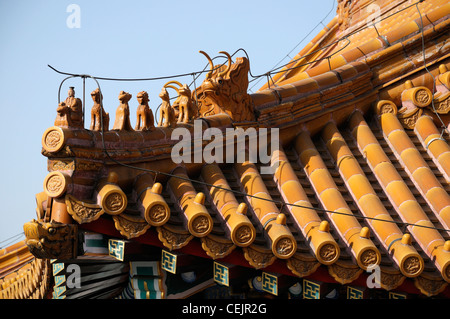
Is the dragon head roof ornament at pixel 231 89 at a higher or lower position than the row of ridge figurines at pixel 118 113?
higher

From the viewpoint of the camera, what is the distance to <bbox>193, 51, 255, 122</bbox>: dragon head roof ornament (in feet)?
34.2

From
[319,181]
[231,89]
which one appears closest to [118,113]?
[231,89]

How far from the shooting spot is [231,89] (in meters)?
10.6

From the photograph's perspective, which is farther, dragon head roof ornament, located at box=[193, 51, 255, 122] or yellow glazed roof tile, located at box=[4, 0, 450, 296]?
dragon head roof ornament, located at box=[193, 51, 255, 122]

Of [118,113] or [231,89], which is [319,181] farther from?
[118,113]

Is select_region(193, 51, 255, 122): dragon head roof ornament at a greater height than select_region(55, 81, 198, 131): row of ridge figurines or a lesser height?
greater

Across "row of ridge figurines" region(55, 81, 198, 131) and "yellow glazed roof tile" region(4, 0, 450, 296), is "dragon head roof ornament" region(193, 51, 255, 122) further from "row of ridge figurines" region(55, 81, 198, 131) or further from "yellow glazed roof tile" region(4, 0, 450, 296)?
"row of ridge figurines" region(55, 81, 198, 131)

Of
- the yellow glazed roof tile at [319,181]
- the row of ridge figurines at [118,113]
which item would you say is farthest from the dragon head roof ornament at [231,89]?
the row of ridge figurines at [118,113]

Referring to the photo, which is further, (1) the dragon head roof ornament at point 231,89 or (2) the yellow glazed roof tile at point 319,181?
(1) the dragon head roof ornament at point 231,89

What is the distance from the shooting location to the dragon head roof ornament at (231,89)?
1041 centimetres

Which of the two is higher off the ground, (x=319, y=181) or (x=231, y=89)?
(x=231, y=89)

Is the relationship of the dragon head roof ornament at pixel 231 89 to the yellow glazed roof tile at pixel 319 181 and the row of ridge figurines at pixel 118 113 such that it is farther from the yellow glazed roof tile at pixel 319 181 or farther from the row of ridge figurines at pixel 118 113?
the row of ridge figurines at pixel 118 113

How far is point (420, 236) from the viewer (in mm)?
10188

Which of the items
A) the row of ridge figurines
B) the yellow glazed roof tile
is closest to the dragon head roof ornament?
the yellow glazed roof tile
